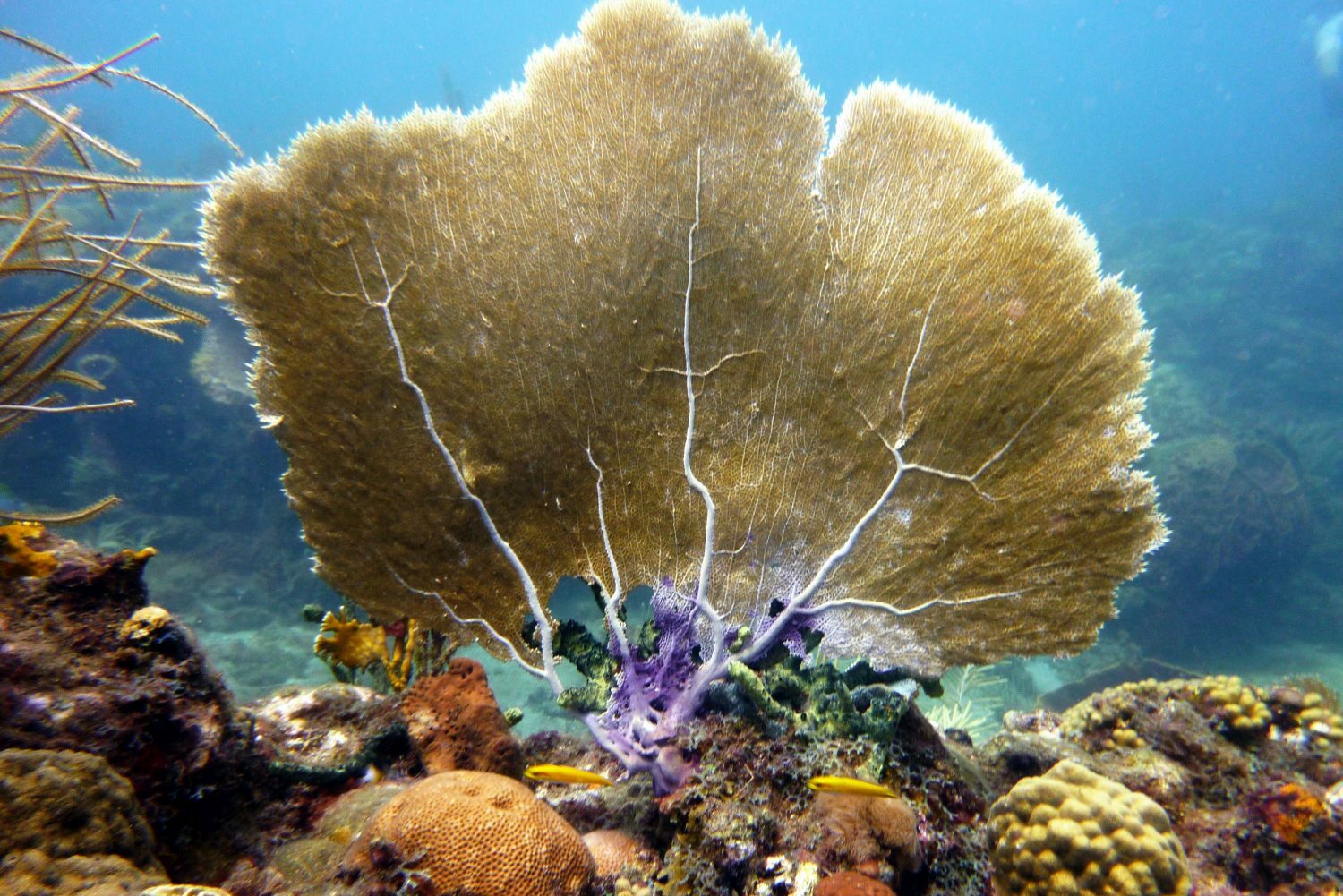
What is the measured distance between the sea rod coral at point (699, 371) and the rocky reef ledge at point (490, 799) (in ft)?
1.70

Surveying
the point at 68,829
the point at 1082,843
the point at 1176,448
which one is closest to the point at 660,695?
the point at 1082,843

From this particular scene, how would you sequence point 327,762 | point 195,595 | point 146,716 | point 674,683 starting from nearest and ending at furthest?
point 146,716, point 327,762, point 674,683, point 195,595

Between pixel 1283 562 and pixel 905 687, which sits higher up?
pixel 1283 562

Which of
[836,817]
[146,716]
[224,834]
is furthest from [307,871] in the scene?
[836,817]

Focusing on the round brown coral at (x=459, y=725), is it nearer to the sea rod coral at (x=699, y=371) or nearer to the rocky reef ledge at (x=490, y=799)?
the rocky reef ledge at (x=490, y=799)

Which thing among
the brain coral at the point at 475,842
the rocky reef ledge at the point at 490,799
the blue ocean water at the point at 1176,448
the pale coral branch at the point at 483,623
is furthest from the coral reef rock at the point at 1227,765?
the blue ocean water at the point at 1176,448

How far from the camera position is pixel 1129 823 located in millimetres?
2275


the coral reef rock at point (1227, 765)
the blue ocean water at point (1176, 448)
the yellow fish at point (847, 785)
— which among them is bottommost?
the yellow fish at point (847, 785)

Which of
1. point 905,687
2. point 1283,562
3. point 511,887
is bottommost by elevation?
point 511,887

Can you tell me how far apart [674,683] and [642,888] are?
964 mm

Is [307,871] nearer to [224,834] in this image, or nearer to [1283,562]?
[224,834]

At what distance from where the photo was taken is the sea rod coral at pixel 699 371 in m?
3.11

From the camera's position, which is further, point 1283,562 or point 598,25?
point 1283,562

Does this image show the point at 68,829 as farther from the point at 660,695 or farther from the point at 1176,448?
the point at 1176,448
